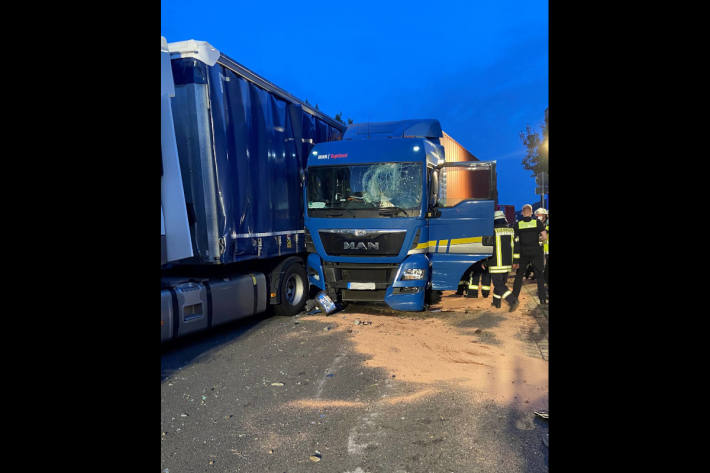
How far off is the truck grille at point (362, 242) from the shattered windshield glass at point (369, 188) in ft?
0.98

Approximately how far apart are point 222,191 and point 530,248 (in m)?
5.09

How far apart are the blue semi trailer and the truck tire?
27mm

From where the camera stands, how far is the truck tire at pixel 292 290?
7602 millimetres

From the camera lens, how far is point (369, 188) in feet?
24.0

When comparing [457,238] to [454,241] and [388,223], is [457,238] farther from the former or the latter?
[388,223]

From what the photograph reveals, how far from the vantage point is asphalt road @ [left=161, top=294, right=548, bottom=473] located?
3.04 meters

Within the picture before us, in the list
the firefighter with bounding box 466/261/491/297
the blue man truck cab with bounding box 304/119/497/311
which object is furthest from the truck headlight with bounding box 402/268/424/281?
the firefighter with bounding box 466/261/491/297

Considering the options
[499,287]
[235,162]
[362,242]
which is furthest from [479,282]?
[235,162]
